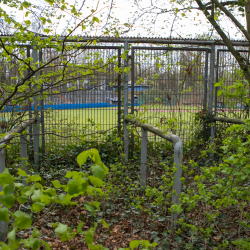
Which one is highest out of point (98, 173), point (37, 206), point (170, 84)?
point (170, 84)

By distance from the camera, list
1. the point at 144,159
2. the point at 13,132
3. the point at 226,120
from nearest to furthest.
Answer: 1. the point at 13,132
2. the point at 144,159
3. the point at 226,120

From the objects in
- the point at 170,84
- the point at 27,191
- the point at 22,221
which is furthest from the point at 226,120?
the point at 22,221

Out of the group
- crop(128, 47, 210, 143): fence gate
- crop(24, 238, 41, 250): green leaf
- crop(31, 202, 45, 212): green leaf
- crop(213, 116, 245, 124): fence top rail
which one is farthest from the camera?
crop(128, 47, 210, 143): fence gate

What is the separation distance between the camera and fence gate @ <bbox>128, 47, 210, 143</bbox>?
20.8 feet

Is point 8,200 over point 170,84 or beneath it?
beneath

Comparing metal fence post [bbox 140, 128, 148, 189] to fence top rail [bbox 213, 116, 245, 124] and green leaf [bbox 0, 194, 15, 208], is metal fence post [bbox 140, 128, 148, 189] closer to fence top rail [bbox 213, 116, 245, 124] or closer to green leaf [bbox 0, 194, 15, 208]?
fence top rail [bbox 213, 116, 245, 124]

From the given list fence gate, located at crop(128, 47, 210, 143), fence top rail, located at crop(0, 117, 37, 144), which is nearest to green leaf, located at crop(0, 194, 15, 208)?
fence top rail, located at crop(0, 117, 37, 144)

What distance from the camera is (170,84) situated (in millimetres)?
6598

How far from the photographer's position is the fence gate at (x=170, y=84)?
20.8 ft

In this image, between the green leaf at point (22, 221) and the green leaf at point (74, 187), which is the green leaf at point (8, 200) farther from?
the green leaf at point (74, 187)

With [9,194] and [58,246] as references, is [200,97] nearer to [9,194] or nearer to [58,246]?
[58,246]

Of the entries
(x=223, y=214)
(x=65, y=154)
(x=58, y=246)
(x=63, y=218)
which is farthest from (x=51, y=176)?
(x=223, y=214)

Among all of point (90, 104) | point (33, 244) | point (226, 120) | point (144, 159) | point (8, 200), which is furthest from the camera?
point (90, 104)

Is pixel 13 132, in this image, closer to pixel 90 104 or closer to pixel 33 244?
pixel 33 244
